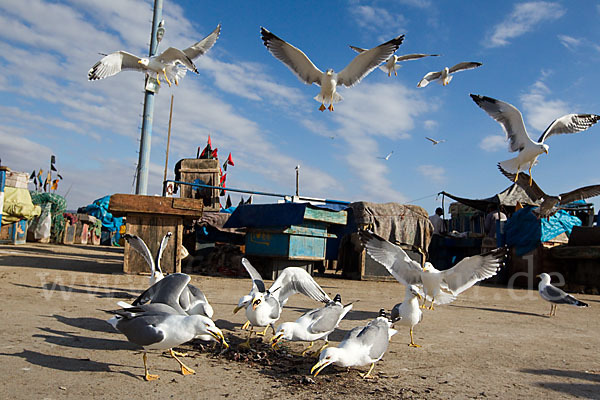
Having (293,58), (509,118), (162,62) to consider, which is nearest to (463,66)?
(509,118)

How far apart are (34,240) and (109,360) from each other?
1982 centimetres

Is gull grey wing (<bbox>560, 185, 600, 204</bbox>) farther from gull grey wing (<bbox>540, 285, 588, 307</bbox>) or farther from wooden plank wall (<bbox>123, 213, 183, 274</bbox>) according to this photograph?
wooden plank wall (<bbox>123, 213, 183, 274</bbox>)

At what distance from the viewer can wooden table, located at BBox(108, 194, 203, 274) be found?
814 cm

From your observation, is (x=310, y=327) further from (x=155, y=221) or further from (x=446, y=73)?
(x=446, y=73)

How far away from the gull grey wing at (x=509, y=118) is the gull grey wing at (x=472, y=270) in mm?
4402

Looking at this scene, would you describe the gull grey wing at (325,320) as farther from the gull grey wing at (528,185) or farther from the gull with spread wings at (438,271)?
the gull grey wing at (528,185)

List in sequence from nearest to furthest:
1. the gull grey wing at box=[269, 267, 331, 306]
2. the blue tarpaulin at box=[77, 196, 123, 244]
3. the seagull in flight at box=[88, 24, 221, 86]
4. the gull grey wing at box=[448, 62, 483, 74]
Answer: the gull grey wing at box=[269, 267, 331, 306] < the seagull in flight at box=[88, 24, 221, 86] < the gull grey wing at box=[448, 62, 483, 74] < the blue tarpaulin at box=[77, 196, 123, 244]

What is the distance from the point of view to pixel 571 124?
28.1ft

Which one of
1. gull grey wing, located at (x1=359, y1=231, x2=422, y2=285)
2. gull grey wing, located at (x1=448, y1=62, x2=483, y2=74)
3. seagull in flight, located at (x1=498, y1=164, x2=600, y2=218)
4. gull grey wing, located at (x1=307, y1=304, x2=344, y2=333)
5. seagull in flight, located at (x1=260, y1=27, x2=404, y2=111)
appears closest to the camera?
gull grey wing, located at (x1=307, y1=304, x2=344, y2=333)

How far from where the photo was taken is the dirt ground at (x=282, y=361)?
9.29 feet

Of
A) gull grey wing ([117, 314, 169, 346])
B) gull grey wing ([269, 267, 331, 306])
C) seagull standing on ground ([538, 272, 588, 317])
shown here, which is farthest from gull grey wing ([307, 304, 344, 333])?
seagull standing on ground ([538, 272, 588, 317])

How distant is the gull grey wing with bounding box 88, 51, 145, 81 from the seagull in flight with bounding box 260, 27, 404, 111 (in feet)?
10.8

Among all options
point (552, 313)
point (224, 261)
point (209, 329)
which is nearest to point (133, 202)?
point (224, 261)

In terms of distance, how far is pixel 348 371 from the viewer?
3.40 meters
